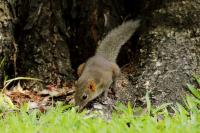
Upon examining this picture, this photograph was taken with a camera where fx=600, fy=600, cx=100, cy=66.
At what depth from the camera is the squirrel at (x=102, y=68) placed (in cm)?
669

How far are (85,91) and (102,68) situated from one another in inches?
20.9

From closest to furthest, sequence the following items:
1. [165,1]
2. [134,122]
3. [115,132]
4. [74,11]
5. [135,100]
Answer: [115,132], [134,122], [135,100], [165,1], [74,11]

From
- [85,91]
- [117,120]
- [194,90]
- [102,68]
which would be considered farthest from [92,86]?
[117,120]

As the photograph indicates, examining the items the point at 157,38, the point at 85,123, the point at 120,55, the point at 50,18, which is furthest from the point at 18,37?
the point at 85,123

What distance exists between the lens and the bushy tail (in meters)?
7.21

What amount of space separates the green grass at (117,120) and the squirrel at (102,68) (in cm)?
45

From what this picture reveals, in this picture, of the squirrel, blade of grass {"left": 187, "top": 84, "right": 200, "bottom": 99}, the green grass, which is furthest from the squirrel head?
blade of grass {"left": 187, "top": 84, "right": 200, "bottom": 99}

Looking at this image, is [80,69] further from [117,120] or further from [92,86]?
[117,120]

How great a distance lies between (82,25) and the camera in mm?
7434

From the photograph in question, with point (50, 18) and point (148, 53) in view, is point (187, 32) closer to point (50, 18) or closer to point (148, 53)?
point (148, 53)

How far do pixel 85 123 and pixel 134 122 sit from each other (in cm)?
43

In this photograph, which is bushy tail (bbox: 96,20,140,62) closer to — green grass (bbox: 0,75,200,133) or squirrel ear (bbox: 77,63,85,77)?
squirrel ear (bbox: 77,63,85,77)

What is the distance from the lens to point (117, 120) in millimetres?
5410

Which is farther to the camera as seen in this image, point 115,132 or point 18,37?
point 18,37
